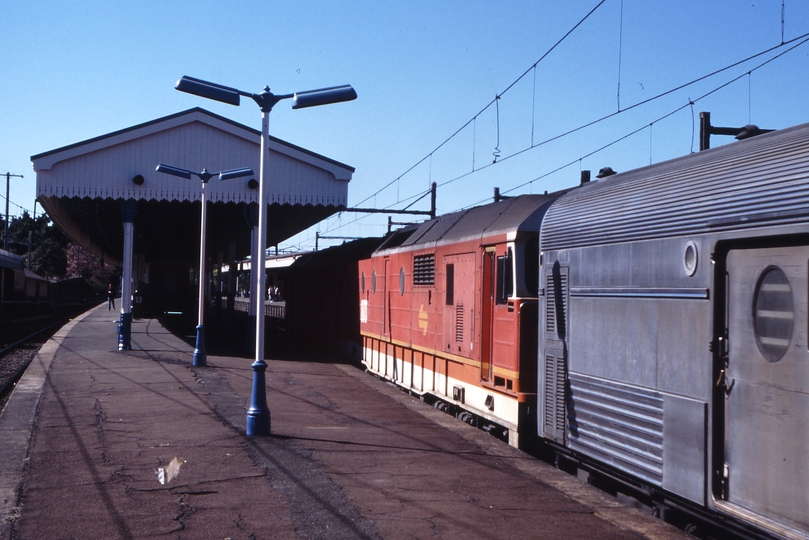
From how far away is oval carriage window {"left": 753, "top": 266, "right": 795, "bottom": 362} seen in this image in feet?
18.1

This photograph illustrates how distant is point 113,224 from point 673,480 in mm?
30307

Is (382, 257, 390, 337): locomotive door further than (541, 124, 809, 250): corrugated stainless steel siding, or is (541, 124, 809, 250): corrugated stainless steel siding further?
(382, 257, 390, 337): locomotive door

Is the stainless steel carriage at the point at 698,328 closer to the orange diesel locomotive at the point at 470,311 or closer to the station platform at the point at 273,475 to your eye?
the station platform at the point at 273,475

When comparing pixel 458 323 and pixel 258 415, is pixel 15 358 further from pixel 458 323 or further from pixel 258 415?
pixel 458 323

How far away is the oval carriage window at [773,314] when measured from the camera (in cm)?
552

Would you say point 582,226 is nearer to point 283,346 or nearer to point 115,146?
point 115,146

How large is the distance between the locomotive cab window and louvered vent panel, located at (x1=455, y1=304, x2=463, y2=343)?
162 cm

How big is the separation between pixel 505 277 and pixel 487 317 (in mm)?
929

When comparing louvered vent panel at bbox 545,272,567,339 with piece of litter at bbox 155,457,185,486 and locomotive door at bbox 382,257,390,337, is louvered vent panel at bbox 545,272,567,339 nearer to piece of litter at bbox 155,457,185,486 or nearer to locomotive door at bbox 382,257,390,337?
piece of litter at bbox 155,457,185,486

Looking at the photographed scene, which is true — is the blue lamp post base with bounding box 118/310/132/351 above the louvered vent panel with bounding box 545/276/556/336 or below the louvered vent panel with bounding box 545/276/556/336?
below

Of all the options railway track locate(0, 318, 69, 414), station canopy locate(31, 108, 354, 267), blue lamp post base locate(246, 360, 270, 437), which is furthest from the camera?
station canopy locate(31, 108, 354, 267)

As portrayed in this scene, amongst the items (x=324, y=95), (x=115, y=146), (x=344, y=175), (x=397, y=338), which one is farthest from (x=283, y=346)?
(x=324, y=95)

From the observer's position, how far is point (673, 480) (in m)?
6.61

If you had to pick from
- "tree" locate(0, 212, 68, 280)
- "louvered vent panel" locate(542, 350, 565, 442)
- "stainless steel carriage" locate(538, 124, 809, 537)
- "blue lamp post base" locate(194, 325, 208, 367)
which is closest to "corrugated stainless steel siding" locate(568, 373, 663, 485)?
"stainless steel carriage" locate(538, 124, 809, 537)
